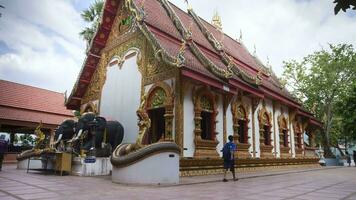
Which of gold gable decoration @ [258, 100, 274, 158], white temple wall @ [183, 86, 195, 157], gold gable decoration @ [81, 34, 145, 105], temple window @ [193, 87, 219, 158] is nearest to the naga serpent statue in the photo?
white temple wall @ [183, 86, 195, 157]

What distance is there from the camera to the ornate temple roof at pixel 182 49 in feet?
30.9

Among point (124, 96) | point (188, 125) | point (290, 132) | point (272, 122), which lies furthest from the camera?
point (290, 132)

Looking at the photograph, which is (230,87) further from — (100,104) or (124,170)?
(100,104)

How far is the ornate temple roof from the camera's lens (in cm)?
943

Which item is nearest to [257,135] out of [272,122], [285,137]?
[272,122]

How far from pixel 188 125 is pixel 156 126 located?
2249 millimetres

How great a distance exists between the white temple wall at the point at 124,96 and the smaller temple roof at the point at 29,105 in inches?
364

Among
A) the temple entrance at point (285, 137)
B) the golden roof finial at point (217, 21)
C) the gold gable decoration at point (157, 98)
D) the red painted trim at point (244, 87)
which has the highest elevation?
the golden roof finial at point (217, 21)

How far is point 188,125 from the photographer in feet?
30.9

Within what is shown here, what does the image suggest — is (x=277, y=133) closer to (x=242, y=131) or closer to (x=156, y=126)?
(x=242, y=131)

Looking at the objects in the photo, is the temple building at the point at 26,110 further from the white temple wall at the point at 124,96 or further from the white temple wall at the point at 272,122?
the white temple wall at the point at 272,122

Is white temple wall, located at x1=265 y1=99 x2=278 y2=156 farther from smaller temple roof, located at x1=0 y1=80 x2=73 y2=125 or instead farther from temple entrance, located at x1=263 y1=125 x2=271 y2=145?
smaller temple roof, located at x1=0 y1=80 x2=73 y2=125

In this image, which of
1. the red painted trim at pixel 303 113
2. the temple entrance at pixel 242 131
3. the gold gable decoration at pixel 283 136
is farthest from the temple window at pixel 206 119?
the red painted trim at pixel 303 113

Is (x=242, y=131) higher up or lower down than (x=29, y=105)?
lower down
